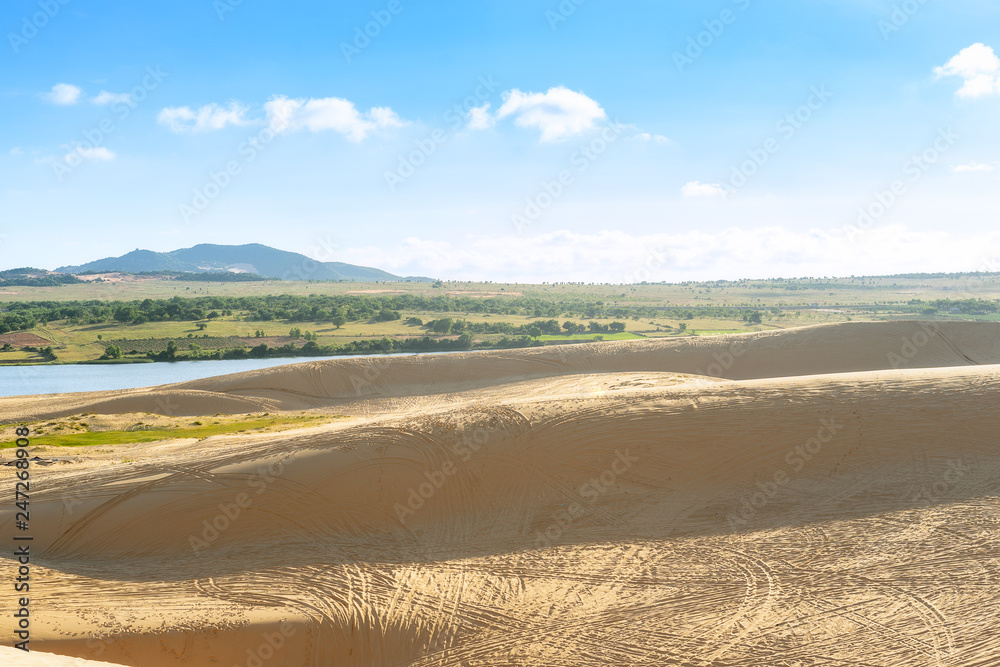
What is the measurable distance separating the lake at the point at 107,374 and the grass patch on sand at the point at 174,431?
18621mm

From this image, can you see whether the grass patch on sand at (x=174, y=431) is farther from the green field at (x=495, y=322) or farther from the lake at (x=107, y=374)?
the green field at (x=495, y=322)

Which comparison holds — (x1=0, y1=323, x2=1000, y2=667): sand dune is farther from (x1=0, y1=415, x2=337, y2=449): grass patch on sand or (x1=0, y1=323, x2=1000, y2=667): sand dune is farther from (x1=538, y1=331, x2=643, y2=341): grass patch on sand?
(x1=538, y1=331, x2=643, y2=341): grass patch on sand

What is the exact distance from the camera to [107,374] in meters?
54.9

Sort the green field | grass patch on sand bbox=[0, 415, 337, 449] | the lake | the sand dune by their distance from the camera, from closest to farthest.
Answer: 1. the sand dune
2. grass patch on sand bbox=[0, 415, 337, 449]
3. the lake
4. the green field

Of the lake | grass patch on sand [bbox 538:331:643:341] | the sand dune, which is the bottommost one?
the lake

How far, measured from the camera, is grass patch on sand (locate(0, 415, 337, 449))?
2045cm

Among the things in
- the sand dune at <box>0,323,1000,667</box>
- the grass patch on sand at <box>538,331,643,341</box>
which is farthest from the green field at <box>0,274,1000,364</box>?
the sand dune at <box>0,323,1000,667</box>

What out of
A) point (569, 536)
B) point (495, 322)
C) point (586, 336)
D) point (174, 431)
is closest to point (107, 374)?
point (174, 431)

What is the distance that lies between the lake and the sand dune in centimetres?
3133

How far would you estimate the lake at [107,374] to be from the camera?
4728cm

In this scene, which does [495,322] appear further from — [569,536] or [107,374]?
[569,536]

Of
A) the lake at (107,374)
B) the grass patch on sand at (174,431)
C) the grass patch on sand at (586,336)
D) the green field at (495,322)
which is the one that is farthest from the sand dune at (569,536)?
the grass patch on sand at (586,336)

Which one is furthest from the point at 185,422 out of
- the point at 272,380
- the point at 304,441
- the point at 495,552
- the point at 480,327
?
the point at 480,327

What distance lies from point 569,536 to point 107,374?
182 feet
